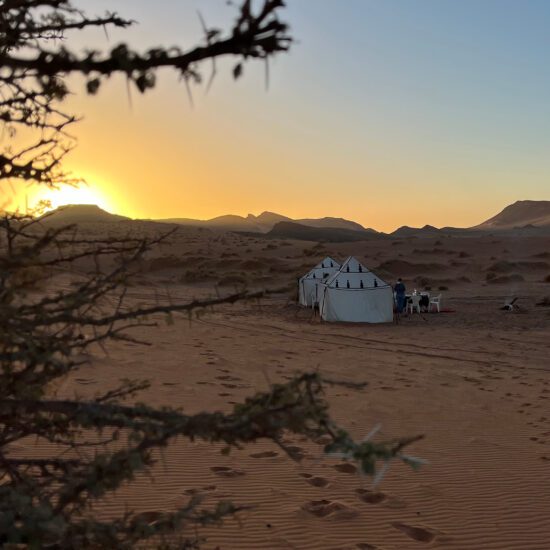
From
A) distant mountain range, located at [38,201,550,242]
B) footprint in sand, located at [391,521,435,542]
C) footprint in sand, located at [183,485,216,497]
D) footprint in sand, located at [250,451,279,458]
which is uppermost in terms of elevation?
distant mountain range, located at [38,201,550,242]

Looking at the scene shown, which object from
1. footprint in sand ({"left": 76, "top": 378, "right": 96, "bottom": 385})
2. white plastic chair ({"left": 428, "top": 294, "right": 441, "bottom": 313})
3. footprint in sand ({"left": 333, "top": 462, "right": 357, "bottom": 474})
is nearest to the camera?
footprint in sand ({"left": 333, "top": 462, "right": 357, "bottom": 474})

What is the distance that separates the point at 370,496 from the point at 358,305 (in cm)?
1393

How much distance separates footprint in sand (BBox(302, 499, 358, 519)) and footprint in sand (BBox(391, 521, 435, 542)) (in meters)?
0.34

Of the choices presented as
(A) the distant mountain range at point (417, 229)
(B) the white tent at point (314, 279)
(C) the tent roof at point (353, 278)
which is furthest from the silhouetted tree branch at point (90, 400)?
(A) the distant mountain range at point (417, 229)

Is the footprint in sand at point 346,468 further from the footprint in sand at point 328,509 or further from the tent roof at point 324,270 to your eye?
the tent roof at point 324,270

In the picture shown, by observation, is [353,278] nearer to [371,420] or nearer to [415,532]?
[371,420]

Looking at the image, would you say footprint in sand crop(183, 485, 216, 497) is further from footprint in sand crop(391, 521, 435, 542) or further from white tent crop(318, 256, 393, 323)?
white tent crop(318, 256, 393, 323)

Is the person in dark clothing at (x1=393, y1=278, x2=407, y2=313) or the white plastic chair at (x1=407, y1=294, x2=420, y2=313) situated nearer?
the person in dark clothing at (x1=393, y1=278, x2=407, y2=313)

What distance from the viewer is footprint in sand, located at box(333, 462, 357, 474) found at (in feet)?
19.8

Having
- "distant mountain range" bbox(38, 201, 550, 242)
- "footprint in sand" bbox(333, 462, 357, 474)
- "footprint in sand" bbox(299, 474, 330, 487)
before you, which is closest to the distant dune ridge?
"distant mountain range" bbox(38, 201, 550, 242)

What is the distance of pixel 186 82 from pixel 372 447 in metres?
1.03

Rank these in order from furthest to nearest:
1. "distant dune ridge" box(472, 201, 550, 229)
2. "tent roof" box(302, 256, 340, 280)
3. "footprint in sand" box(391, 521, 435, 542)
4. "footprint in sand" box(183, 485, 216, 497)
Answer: "distant dune ridge" box(472, 201, 550, 229)
"tent roof" box(302, 256, 340, 280)
"footprint in sand" box(183, 485, 216, 497)
"footprint in sand" box(391, 521, 435, 542)

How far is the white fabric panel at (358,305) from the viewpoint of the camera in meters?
19.2

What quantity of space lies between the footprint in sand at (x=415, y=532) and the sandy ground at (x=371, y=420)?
0.01 metres
